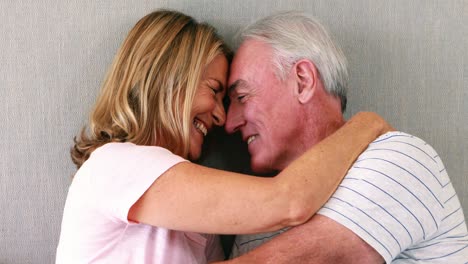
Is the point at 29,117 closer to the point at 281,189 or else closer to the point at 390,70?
the point at 281,189

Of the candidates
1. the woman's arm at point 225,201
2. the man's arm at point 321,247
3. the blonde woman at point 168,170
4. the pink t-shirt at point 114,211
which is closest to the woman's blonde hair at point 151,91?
the blonde woman at point 168,170

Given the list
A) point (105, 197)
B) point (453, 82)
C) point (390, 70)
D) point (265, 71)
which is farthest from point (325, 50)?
point (105, 197)

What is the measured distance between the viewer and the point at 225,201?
109cm

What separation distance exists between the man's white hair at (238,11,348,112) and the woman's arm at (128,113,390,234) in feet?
1.24

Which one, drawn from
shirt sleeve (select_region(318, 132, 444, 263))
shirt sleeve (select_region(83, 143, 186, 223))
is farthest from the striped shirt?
shirt sleeve (select_region(83, 143, 186, 223))

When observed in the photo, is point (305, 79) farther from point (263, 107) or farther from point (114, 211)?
point (114, 211)

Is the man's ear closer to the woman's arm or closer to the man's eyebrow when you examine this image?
the man's eyebrow

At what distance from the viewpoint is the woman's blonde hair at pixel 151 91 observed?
51.5 inches

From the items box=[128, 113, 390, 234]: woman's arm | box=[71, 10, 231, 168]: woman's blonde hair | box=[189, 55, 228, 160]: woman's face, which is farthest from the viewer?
box=[189, 55, 228, 160]: woman's face

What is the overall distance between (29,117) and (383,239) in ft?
3.23

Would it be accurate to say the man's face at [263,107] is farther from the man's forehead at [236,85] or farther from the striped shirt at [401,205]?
the striped shirt at [401,205]

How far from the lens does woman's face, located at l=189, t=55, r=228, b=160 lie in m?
1.41

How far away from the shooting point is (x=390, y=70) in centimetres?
161

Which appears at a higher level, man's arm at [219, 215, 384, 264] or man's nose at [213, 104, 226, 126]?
man's nose at [213, 104, 226, 126]
